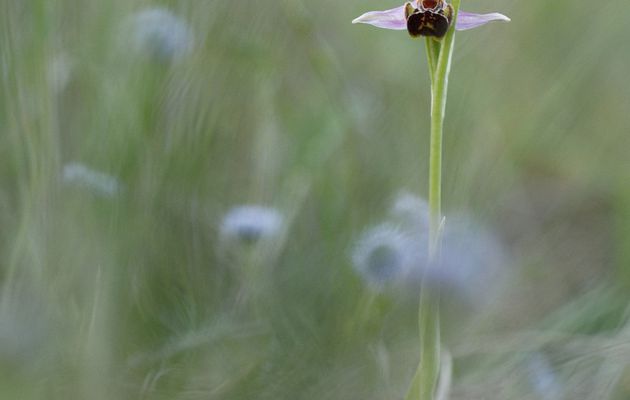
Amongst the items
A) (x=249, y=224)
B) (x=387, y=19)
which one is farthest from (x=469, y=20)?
(x=249, y=224)

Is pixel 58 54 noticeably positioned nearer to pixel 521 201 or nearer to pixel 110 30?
pixel 110 30

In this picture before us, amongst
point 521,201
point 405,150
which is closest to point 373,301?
point 405,150

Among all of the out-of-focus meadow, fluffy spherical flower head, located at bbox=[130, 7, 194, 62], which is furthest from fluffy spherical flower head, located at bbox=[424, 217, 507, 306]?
fluffy spherical flower head, located at bbox=[130, 7, 194, 62]

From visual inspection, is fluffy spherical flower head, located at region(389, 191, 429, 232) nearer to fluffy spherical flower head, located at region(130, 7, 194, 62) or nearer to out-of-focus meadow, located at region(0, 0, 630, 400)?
out-of-focus meadow, located at region(0, 0, 630, 400)

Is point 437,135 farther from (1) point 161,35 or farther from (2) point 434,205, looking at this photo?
(1) point 161,35

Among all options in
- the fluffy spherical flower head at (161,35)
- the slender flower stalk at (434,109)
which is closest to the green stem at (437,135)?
the slender flower stalk at (434,109)
